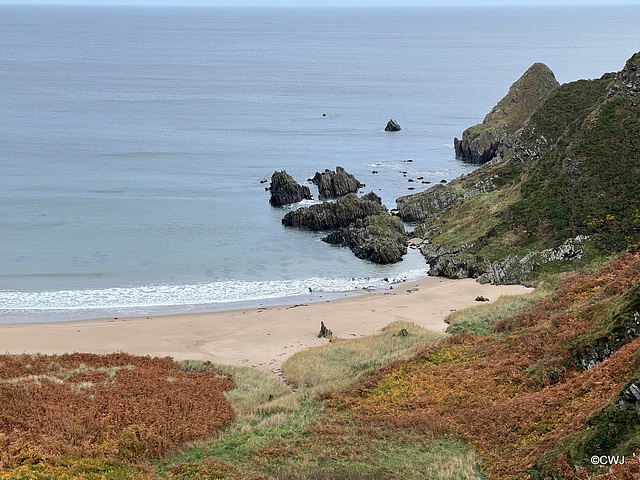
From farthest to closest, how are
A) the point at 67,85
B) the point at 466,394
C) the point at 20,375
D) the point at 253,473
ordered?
the point at 67,85, the point at 20,375, the point at 466,394, the point at 253,473

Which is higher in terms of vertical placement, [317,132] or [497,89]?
[497,89]

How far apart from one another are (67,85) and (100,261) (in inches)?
4756

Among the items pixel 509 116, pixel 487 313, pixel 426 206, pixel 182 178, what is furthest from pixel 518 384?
pixel 509 116

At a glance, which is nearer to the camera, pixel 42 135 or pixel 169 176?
pixel 169 176

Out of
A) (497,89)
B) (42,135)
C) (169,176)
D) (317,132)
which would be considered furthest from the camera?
(497,89)

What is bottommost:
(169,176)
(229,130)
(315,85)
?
(169,176)

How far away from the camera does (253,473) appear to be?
1878 cm

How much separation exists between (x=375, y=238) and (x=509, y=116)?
37460mm

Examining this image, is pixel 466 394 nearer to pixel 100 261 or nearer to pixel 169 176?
pixel 100 261

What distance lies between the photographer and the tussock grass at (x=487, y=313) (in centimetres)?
3338

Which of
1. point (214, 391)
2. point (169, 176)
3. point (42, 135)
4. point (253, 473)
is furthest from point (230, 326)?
point (42, 135)

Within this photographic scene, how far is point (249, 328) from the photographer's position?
129 ft
